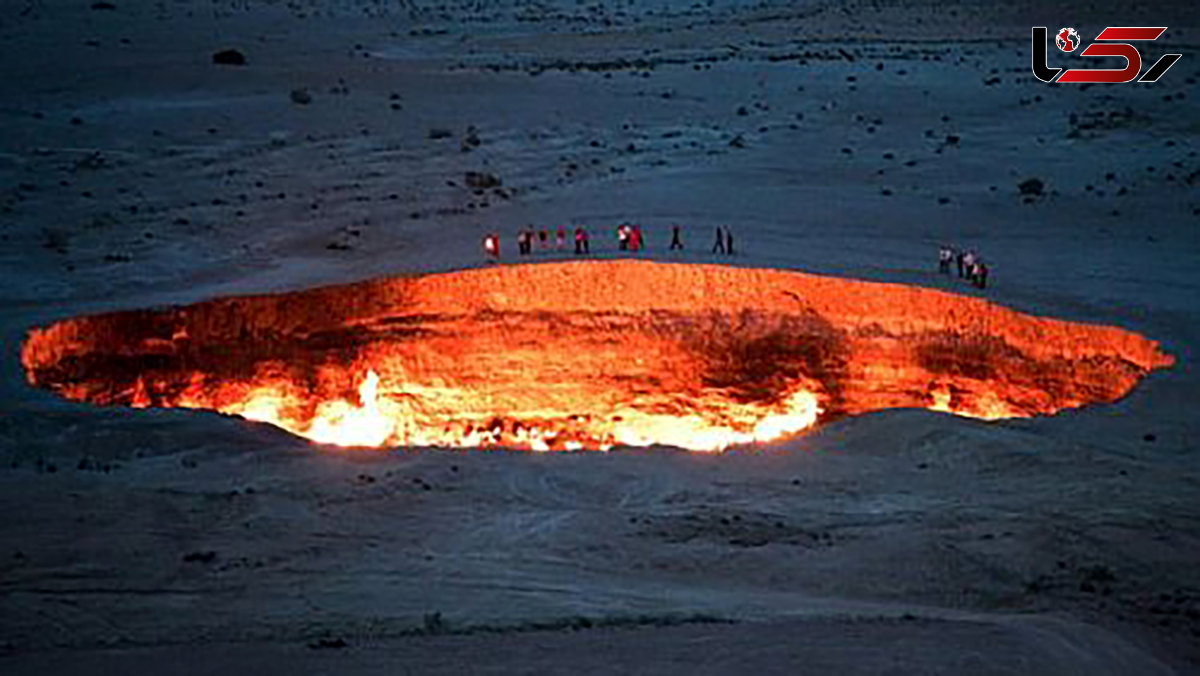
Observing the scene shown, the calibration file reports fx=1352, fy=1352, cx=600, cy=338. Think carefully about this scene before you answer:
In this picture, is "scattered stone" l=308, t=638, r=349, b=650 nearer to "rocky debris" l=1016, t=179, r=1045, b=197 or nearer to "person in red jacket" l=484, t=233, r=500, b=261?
"person in red jacket" l=484, t=233, r=500, b=261

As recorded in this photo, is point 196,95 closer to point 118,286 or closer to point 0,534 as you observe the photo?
point 118,286

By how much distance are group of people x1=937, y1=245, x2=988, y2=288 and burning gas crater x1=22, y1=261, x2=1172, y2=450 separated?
86 centimetres

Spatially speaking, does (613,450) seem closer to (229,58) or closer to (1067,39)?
(229,58)

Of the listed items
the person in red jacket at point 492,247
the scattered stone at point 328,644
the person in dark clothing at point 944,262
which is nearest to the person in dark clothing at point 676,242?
the person in red jacket at point 492,247

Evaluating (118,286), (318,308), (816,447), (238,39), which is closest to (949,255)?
(816,447)

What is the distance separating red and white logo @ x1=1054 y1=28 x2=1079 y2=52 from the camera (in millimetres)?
39531

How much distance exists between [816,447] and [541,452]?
2446 mm

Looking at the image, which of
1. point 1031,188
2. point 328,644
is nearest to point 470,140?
point 1031,188

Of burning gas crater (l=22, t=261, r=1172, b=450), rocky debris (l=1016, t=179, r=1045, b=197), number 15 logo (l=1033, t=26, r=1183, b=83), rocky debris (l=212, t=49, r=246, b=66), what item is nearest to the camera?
burning gas crater (l=22, t=261, r=1172, b=450)

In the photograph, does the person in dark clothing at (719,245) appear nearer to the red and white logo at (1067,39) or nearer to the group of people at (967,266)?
the group of people at (967,266)

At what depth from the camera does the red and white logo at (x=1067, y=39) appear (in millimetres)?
39531

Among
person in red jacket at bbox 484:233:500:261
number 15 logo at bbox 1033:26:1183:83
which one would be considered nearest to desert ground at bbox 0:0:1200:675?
person in red jacket at bbox 484:233:500:261

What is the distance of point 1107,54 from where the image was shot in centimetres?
3853

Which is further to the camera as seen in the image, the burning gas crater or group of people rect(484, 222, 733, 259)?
group of people rect(484, 222, 733, 259)
